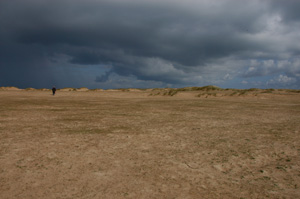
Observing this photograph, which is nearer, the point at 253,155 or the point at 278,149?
the point at 253,155

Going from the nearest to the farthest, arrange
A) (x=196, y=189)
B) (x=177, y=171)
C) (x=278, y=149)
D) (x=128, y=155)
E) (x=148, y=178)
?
(x=196, y=189) < (x=148, y=178) < (x=177, y=171) < (x=128, y=155) < (x=278, y=149)

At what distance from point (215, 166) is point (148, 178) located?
165 cm

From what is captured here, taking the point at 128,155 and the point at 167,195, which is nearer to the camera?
the point at 167,195

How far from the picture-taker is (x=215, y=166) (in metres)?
4.49

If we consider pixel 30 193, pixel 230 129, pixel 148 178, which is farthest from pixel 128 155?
pixel 230 129

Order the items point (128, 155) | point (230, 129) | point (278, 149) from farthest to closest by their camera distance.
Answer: point (230, 129) → point (278, 149) → point (128, 155)

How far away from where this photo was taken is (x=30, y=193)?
330cm

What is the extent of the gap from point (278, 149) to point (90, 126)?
271 inches

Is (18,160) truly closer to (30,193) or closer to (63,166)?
(63,166)

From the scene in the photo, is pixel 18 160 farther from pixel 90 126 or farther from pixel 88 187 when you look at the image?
pixel 90 126

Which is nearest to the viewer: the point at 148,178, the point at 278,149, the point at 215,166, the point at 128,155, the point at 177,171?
the point at 148,178

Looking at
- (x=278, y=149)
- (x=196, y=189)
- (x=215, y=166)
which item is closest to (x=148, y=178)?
(x=196, y=189)

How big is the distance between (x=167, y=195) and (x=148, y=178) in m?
0.68

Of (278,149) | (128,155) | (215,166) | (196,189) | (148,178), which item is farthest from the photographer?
Result: (278,149)
